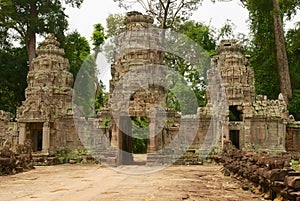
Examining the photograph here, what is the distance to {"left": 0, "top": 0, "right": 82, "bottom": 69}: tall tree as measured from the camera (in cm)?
2953

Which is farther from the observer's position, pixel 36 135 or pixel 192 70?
pixel 192 70

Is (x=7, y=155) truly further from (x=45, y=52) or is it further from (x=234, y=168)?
(x=45, y=52)

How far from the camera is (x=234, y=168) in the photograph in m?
13.1

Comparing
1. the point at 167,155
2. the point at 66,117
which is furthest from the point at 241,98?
the point at 66,117

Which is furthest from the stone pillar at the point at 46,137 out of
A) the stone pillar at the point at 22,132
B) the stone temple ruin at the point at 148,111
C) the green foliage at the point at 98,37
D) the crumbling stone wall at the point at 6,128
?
the green foliage at the point at 98,37

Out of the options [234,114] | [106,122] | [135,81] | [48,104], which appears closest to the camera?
[135,81]

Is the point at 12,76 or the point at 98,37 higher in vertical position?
the point at 98,37

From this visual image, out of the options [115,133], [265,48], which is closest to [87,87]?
[265,48]

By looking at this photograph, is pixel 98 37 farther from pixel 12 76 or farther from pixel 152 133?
pixel 152 133

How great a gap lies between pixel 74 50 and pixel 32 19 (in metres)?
4.70

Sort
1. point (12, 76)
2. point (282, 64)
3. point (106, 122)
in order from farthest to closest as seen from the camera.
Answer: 1. point (12, 76)
2. point (282, 64)
3. point (106, 122)

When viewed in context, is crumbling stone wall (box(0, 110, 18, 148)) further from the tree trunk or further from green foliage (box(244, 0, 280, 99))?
the tree trunk

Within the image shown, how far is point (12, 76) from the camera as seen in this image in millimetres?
31578

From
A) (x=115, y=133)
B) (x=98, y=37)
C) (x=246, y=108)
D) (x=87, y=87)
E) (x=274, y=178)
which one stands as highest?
(x=98, y=37)
